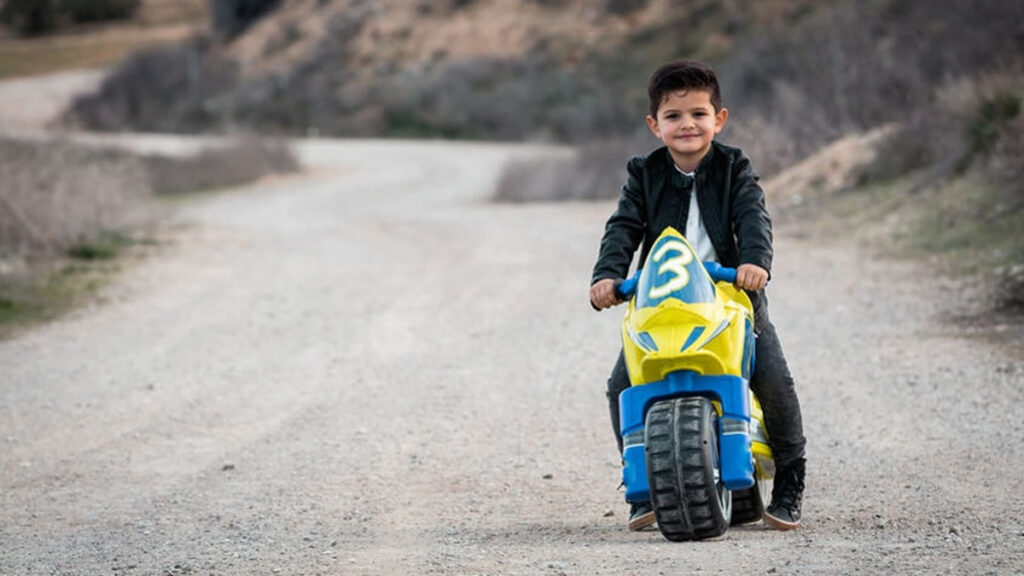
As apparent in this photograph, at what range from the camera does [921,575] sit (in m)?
5.04

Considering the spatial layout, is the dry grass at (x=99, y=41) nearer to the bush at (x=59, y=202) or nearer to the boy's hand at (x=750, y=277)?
the bush at (x=59, y=202)

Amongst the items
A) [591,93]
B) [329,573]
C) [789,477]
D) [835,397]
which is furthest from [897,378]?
[591,93]

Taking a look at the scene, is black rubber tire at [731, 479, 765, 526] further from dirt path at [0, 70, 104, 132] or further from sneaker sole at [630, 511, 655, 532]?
dirt path at [0, 70, 104, 132]

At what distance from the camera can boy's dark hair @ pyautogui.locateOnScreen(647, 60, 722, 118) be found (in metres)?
5.96

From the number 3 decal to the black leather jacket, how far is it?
0.38 metres

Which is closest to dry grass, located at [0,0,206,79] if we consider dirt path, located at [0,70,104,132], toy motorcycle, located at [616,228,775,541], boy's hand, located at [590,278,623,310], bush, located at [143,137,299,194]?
dirt path, located at [0,70,104,132]

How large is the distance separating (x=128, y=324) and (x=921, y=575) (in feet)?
32.5

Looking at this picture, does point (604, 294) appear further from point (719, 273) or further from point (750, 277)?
point (750, 277)

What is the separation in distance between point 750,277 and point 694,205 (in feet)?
1.56

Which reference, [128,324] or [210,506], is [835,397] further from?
[128,324]

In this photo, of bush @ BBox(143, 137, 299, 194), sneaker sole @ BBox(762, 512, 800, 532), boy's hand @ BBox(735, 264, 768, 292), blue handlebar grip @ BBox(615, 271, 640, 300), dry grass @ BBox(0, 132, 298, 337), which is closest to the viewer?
boy's hand @ BBox(735, 264, 768, 292)

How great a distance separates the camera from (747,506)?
20.7ft

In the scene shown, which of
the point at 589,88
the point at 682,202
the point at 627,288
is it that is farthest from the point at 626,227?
the point at 589,88

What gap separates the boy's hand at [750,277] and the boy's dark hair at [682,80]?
0.69 m
